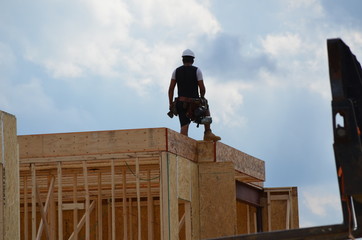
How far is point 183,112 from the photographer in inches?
625

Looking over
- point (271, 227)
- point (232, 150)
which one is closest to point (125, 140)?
point (232, 150)

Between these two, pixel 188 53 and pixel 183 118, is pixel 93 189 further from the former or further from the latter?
pixel 188 53

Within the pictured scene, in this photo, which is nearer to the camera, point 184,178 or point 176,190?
point 176,190

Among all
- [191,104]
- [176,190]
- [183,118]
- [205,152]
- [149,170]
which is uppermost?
[191,104]

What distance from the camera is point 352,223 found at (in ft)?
13.9

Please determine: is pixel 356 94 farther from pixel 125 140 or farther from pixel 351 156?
pixel 125 140

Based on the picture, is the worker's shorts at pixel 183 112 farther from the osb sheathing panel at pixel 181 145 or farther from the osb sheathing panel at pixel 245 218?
the osb sheathing panel at pixel 245 218

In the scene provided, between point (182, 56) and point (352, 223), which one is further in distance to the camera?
point (182, 56)

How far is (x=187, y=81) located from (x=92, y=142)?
2226mm

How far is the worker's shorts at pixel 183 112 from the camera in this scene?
15.8 metres

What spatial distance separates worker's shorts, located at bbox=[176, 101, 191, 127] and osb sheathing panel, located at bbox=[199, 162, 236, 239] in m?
0.92

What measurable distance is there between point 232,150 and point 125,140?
304cm

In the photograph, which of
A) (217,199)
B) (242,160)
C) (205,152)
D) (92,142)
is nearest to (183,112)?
(205,152)

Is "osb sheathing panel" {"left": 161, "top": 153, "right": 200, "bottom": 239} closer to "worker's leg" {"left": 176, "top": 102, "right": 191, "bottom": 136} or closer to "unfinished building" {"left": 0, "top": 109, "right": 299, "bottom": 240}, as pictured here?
"unfinished building" {"left": 0, "top": 109, "right": 299, "bottom": 240}
